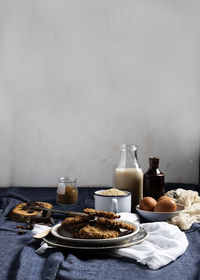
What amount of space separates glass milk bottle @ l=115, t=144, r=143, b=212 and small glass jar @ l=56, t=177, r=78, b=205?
0.68ft

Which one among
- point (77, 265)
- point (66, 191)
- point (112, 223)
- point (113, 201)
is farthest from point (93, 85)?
point (77, 265)

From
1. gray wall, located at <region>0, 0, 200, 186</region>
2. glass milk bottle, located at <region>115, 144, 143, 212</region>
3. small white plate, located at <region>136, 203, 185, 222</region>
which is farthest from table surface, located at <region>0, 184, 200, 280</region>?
gray wall, located at <region>0, 0, 200, 186</region>

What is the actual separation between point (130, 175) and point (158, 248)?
0.55m

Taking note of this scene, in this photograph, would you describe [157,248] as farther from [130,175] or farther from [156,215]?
[130,175]

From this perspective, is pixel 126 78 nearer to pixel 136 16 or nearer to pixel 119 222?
pixel 136 16

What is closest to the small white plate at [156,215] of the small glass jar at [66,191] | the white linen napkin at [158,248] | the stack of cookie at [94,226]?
the white linen napkin at [158,248]

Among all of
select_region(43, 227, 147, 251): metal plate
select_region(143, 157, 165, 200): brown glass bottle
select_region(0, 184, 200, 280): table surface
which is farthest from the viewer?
select_region(143, 157, 165, 200): brown glass bottle

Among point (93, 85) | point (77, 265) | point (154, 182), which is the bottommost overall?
point (77, 265)

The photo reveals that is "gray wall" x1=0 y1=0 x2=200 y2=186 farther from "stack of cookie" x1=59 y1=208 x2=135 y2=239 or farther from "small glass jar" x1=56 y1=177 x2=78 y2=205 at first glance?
"stack of cookie" x1=59 y1=208 x2=135 y2=239

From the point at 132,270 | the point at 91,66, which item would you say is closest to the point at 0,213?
the point at 132,270

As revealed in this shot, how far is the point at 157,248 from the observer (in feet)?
3.56

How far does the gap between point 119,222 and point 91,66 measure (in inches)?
60.6

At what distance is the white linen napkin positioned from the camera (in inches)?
39.3

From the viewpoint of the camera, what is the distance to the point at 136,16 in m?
2.50
